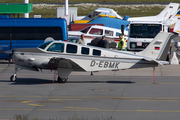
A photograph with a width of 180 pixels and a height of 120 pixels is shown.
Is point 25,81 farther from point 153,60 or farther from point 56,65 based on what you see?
point 153,60

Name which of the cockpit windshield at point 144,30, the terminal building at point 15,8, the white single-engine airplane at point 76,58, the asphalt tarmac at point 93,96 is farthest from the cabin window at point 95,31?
the white single-engine airplane at point 76,58

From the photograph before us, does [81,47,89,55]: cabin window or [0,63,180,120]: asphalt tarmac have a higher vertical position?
[81,47,89,55]: cabin window

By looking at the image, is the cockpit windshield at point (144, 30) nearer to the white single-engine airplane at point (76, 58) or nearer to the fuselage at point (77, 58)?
the white single-engine airplane at point (76, 58)

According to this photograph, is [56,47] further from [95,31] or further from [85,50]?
[95,31]

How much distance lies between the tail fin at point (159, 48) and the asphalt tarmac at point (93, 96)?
4.27 ft

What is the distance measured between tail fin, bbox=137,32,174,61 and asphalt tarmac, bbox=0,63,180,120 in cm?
130

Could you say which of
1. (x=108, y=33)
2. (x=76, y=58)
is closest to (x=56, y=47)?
(x=76, y=58)

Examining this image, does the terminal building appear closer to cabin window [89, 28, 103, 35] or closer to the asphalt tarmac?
cabin window [89, 28, 103, 35]

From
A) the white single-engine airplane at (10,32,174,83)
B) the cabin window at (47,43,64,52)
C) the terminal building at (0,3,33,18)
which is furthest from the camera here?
the terminal building at (0,3,33,18)

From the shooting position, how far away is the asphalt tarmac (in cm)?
967

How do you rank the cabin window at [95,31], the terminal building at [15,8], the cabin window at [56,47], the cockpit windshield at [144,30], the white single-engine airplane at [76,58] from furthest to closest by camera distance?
→ the terminal building at [15,8], the cabin window at [95,31], the cockpit windshield at [144,30], the cabin window at [56,47], the white single-engine airplane at [76,58]

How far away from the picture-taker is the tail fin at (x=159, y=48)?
14391 millimetres

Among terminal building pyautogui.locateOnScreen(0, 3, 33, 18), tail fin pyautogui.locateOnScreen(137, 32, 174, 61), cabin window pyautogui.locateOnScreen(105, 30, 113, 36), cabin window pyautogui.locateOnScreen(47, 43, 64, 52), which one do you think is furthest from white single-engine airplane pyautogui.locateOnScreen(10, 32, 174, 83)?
terminal building pyautogui.locateOnScreen(0, 3, 33, 18)

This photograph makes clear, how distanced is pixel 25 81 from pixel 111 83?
410 centimetres
